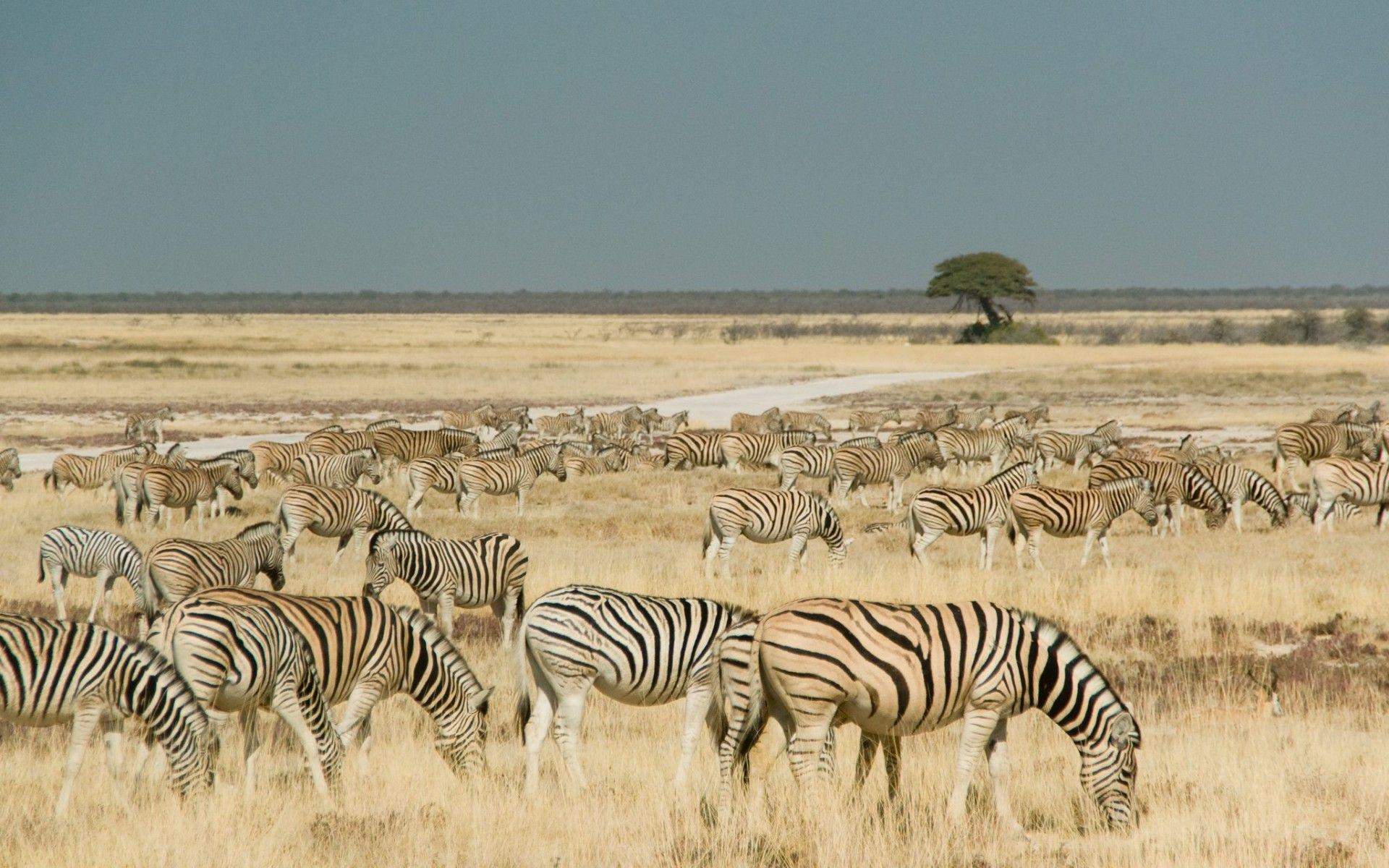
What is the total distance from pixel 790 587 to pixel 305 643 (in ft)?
25.2

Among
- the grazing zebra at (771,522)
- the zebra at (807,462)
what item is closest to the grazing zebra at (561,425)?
the zebra at (807,462)

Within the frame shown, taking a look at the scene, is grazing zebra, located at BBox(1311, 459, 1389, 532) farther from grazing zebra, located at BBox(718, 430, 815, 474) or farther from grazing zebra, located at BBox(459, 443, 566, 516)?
grazing zebra, located at BBox(459, 443, 566, 516)

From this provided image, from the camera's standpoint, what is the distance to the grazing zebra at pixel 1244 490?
20703mm

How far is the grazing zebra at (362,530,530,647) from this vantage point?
1262 centimetres

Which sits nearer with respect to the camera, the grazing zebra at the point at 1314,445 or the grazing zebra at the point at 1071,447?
the grazing zebra at the point at 1314,445

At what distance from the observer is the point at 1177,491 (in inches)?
796

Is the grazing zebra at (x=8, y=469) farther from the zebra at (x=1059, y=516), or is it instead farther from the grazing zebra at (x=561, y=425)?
the zebra at (x=1059, y=516)

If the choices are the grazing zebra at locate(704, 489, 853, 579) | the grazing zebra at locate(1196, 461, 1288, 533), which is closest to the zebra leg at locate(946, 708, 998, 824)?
the grazing zebra at locate(704, 489, 853, 579)

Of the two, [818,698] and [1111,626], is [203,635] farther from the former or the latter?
[1111,626]

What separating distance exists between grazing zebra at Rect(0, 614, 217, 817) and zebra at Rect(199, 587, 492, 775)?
84 centimetres

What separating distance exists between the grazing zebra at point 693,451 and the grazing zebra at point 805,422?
21.6 ft

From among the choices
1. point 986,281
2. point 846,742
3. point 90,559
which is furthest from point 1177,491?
point 986,281

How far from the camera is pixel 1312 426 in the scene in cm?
2608

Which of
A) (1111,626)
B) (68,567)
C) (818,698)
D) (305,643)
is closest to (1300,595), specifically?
(1111,626)
